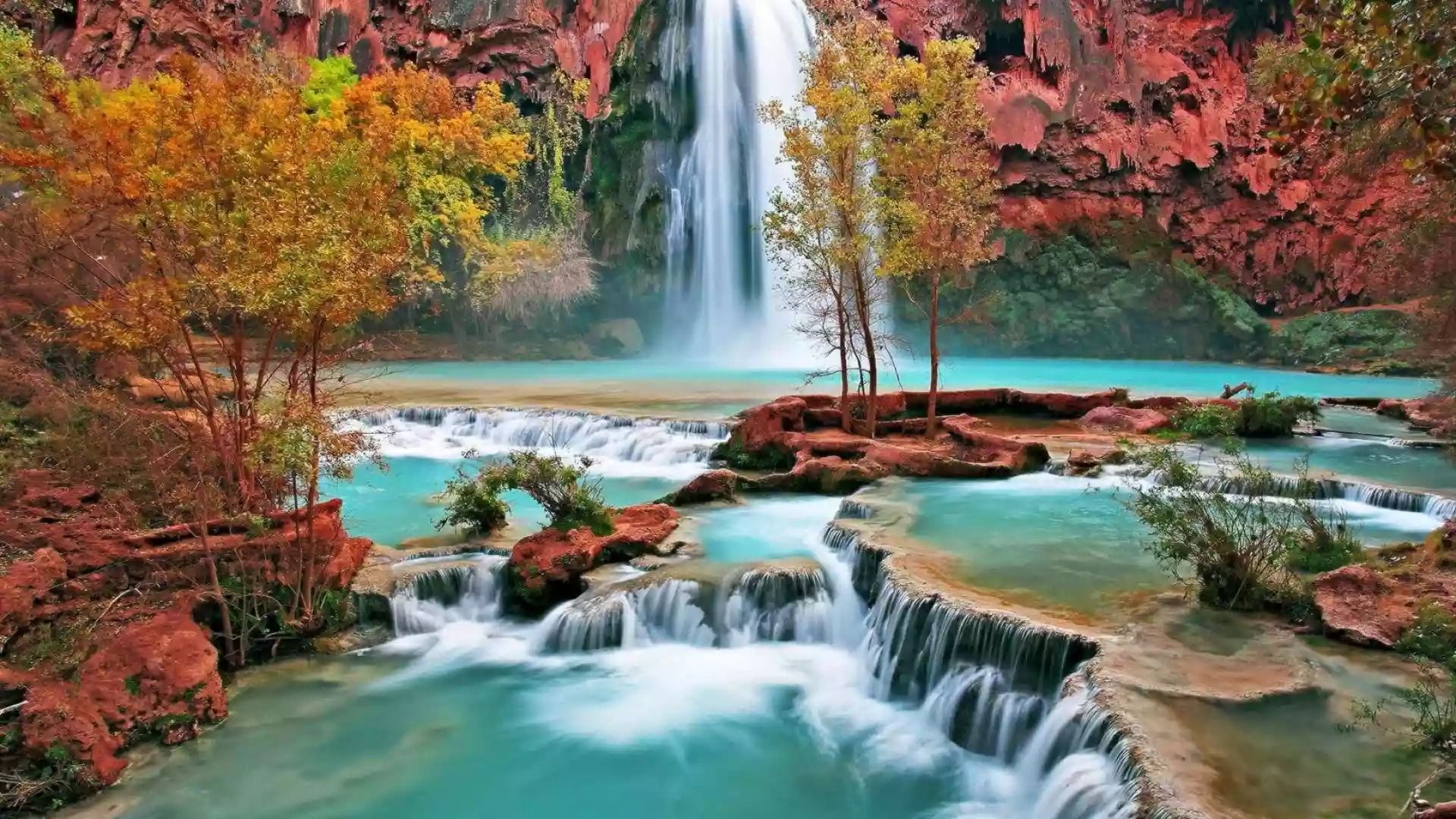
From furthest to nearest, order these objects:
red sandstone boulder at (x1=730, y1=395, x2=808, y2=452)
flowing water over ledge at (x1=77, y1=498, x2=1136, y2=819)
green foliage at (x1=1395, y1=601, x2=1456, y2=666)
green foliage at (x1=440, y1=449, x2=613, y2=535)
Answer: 1. red sandstone boulder at (x1=730, y1=395, x2=808, y2=452)
2. green foliage at (x1=440, y1=449, x2=613, y2=535)
3. flowing water over ledge at (x1=77, y1=498, x2=1136, y2=819)
4. green foliage at (x1=1395, y1=601, x2=1456, y2=666)

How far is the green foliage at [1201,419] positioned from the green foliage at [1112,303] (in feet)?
59.3

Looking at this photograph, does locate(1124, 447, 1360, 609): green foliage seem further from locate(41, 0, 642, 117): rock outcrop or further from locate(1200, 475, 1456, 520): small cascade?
locate(41, 0, 642, 117): rock outcrop

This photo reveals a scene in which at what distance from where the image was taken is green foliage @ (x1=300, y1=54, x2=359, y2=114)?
24.8 metres

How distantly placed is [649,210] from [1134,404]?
71.2 feet

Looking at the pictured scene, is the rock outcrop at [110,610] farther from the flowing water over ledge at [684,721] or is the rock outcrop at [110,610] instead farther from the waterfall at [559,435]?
the waterfall at [559,435]

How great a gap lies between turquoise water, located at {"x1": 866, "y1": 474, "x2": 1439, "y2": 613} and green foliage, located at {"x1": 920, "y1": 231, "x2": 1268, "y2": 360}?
22.3m

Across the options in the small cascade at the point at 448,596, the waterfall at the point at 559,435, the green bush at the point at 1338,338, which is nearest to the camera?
the small cascade at the point at 448,596

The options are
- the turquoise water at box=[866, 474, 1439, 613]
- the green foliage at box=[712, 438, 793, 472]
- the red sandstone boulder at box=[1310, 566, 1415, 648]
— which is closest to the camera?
the red sandstone boulder at box=[1310, 566, 1415, 648]

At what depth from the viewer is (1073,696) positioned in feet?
18.5

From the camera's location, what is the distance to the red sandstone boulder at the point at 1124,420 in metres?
15.8

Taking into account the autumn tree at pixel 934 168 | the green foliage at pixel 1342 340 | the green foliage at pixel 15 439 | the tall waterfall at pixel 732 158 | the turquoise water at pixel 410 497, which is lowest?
the turquoise water at pixel 410 497

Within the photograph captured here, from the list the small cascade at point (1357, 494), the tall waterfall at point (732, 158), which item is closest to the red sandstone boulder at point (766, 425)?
the small cascade at point (1357, 494)

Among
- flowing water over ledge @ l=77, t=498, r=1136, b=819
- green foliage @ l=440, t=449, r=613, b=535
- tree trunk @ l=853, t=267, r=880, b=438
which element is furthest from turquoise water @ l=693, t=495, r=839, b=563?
tree trunk @ l=853, t=267, r=880, b=438

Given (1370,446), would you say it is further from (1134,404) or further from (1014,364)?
(1014,364)
